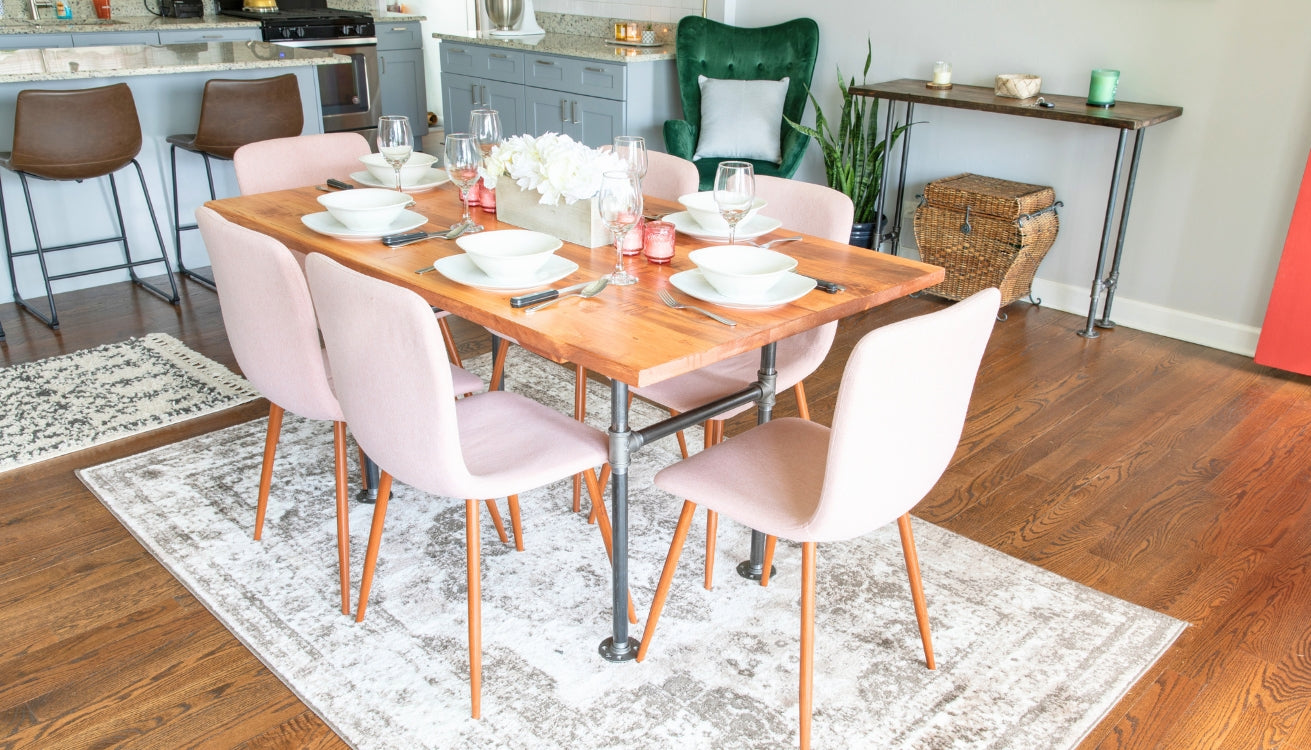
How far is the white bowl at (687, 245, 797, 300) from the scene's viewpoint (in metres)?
1.82

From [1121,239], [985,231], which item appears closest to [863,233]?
[985,231]

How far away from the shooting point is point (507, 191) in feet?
7.55

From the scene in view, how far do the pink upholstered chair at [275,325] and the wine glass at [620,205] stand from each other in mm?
553

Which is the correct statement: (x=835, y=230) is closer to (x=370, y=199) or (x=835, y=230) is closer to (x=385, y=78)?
(x=370, y=199)

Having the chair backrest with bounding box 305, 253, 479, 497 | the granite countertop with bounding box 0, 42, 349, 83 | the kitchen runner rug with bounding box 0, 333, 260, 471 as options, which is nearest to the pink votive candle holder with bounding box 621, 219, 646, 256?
the chair backrest with bounding box 305, 253, 479, 497

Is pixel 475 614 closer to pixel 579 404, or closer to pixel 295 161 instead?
pixel 579 404

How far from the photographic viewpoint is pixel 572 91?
201 inches

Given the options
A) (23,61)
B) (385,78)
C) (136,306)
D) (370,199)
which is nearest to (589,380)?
(370,199)

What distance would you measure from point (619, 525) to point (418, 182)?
1294 millimetres

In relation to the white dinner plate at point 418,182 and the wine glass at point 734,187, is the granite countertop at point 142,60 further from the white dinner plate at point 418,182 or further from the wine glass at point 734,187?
the wine glass at point 734,187

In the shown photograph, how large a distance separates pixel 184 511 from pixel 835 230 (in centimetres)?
176

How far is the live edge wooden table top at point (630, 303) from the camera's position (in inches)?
65.0

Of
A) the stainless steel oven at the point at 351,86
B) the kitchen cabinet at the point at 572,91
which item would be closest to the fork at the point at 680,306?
the kitchen cabinet at the point at 572,91

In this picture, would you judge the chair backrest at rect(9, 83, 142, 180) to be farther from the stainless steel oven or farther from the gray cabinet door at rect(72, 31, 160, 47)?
the stainless steel oven
